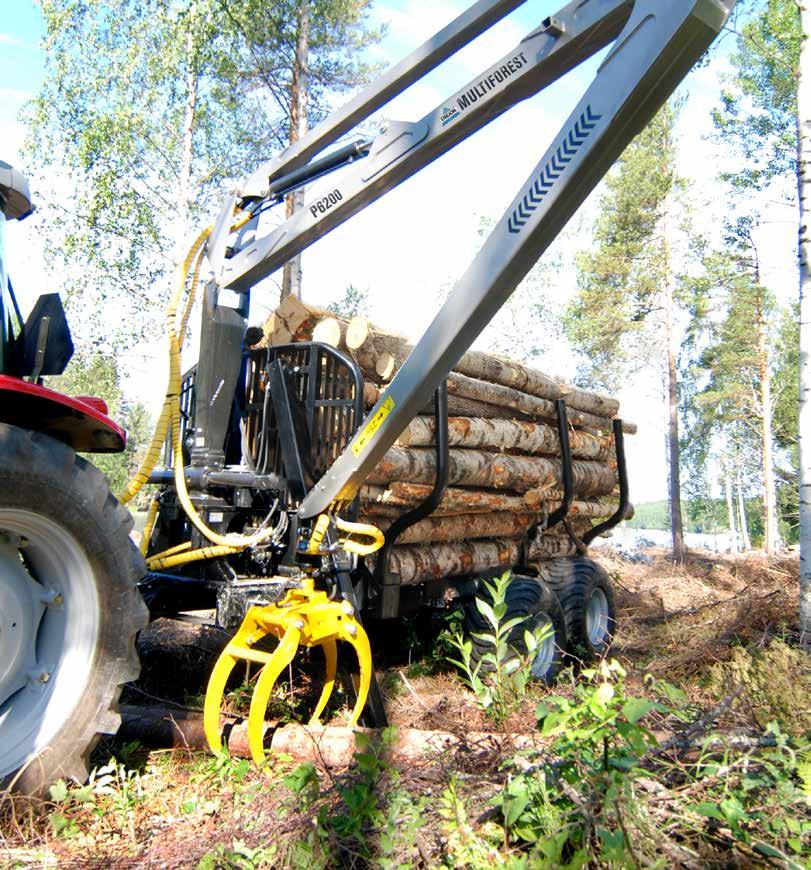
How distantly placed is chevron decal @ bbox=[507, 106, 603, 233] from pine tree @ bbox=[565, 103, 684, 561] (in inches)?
848

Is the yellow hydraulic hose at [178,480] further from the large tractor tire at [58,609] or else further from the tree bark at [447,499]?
the large tractor tire at [58,609]

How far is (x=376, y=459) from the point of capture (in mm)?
4586

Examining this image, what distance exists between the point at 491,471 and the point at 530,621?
1268 millimetres

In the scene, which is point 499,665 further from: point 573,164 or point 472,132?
point 472,132

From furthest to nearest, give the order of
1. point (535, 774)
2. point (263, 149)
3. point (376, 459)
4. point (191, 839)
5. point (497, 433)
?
point (263, 149)
point (497, 433)
point (376, 459)
point (191, 839)
point (535, 774)

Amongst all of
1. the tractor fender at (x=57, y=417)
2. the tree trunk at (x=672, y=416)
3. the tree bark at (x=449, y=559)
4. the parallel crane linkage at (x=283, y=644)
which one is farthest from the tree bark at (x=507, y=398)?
the tree trunk at (x=672, y=416)

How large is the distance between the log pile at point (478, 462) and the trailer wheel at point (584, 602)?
32cm

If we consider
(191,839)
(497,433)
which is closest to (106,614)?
(191,839)

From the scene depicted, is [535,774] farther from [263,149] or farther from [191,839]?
[263,149]

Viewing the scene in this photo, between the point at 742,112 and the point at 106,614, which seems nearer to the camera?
the point at 106,614

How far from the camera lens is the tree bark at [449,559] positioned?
5.75m

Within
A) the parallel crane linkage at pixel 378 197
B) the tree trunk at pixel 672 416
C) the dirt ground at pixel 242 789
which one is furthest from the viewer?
the tree trunk at pixel 672 416

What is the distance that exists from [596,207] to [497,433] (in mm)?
24946

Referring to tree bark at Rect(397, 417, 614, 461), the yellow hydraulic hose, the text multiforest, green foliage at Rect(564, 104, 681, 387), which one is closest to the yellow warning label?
the yellow hydraulic hose
